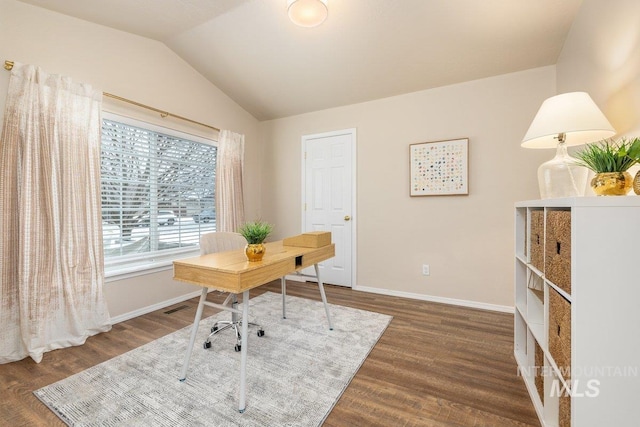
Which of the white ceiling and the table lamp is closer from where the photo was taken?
the table lamp

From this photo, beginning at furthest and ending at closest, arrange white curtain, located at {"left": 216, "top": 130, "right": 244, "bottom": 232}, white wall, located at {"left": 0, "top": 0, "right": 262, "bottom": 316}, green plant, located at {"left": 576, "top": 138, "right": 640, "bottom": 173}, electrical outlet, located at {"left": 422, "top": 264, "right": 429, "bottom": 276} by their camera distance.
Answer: white curtain, located at {"left": 216, "top": 130, "right": 244, "bottom": 232} < electrical outlet, located at {"left": 422, "top": 264, "right": 429, "bottom": 276} < white wall, located at {"left": 0, "top": 0, "right": 262, "bottom": 316} < green plant, located at {"left": 576, "top": 138, "right": 640, "bottom": 173}

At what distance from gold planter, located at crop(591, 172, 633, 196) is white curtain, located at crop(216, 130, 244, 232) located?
3.41m

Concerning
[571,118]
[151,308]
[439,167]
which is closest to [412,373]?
[571,118]

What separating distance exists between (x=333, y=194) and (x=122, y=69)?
2650mm

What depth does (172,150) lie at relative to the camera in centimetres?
316

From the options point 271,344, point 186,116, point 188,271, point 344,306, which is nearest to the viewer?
point 188,271

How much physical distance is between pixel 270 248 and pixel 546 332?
1.78m

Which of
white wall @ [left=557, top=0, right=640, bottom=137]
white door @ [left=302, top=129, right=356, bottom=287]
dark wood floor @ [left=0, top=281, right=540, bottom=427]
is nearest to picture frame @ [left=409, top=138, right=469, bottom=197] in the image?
white door @ [left=302, top=129, right=356, bottom=287]

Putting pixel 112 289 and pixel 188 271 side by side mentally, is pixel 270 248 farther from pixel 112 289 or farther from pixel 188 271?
pixel 112 289

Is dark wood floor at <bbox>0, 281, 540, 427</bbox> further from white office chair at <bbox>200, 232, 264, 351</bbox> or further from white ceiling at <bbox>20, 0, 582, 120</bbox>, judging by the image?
white ceiling at <bbox>20, 0, 582, 120</bbox>

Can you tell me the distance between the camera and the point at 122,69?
2.61 m

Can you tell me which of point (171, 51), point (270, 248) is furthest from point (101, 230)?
point (171, 51)

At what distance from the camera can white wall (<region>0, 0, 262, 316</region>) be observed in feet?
6.68

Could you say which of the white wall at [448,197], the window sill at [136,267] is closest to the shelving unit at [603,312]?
the white wall at [448,197]
